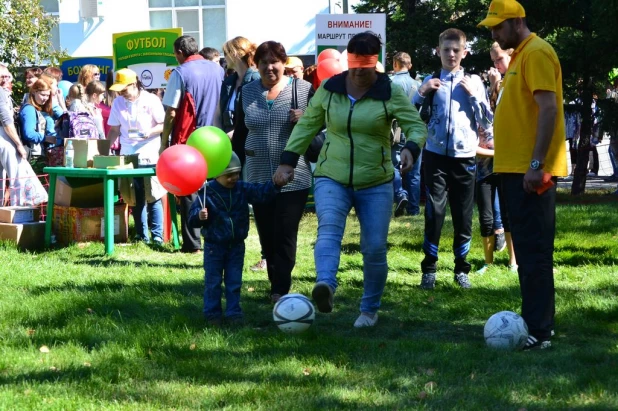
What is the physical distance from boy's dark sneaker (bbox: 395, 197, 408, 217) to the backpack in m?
4.17

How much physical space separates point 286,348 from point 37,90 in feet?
26.0

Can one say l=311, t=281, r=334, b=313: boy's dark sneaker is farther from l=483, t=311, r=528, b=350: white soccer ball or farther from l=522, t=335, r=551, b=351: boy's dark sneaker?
l=522, t=335, r=551, b=351: boy's dark sneaker

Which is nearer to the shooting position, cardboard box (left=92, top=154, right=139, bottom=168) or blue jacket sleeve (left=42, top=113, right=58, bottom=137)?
cardboard box (left=92, top=154, right=139, bottom=168)

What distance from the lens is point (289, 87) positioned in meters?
7.59

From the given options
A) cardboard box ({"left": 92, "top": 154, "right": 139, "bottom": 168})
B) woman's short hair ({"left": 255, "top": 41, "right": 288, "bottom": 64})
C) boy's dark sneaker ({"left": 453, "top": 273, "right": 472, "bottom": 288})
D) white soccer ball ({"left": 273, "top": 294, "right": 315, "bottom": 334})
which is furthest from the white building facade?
white soccer ball ({"left": 273, "top": 294, "right": 315, "bottom": 334})

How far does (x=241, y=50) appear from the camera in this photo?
865 cm

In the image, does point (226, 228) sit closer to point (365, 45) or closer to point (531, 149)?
point (365, 45)

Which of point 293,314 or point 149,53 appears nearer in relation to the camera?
point 293,314

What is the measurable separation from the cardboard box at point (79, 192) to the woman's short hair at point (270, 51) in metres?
4.22

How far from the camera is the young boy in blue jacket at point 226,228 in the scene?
679 centimetres

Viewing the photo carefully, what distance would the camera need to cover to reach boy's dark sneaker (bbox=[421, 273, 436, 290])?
833 cm

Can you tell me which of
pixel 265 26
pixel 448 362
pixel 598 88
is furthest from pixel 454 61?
pixel 265 26

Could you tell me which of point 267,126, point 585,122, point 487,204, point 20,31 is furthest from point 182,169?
point 20,31

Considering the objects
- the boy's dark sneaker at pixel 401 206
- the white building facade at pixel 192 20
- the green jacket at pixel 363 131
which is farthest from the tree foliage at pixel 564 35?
the white building facade at pixel 192 20
